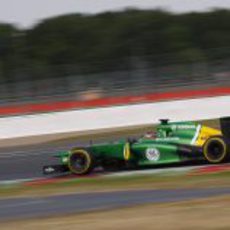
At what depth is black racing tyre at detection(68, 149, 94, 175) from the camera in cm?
1380

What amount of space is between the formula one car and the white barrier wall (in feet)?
34.7

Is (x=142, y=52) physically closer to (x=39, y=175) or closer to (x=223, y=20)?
(x=223, y=20)

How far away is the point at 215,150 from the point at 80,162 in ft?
8.01

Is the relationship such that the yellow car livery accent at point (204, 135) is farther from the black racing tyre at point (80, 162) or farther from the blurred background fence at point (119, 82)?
the blurred background fence at point (119, 82)

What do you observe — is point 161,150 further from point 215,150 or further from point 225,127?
point 225,127

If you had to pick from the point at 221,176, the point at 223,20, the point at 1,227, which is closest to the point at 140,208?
the point at 1,227

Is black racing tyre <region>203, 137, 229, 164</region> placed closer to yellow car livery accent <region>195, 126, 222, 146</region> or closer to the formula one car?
the formula one car

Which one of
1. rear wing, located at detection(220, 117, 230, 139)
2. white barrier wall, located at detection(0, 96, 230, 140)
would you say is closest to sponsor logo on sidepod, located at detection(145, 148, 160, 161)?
rear wing, located at detection(220, 117, 230, 139)

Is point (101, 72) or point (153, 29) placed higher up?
point (153, 29)

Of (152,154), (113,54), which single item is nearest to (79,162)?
(152,154)

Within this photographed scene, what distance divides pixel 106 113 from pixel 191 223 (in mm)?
18055

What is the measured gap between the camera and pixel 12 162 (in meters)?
18.0

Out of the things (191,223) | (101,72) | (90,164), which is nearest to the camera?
(191,223)

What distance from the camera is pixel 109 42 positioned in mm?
43312
